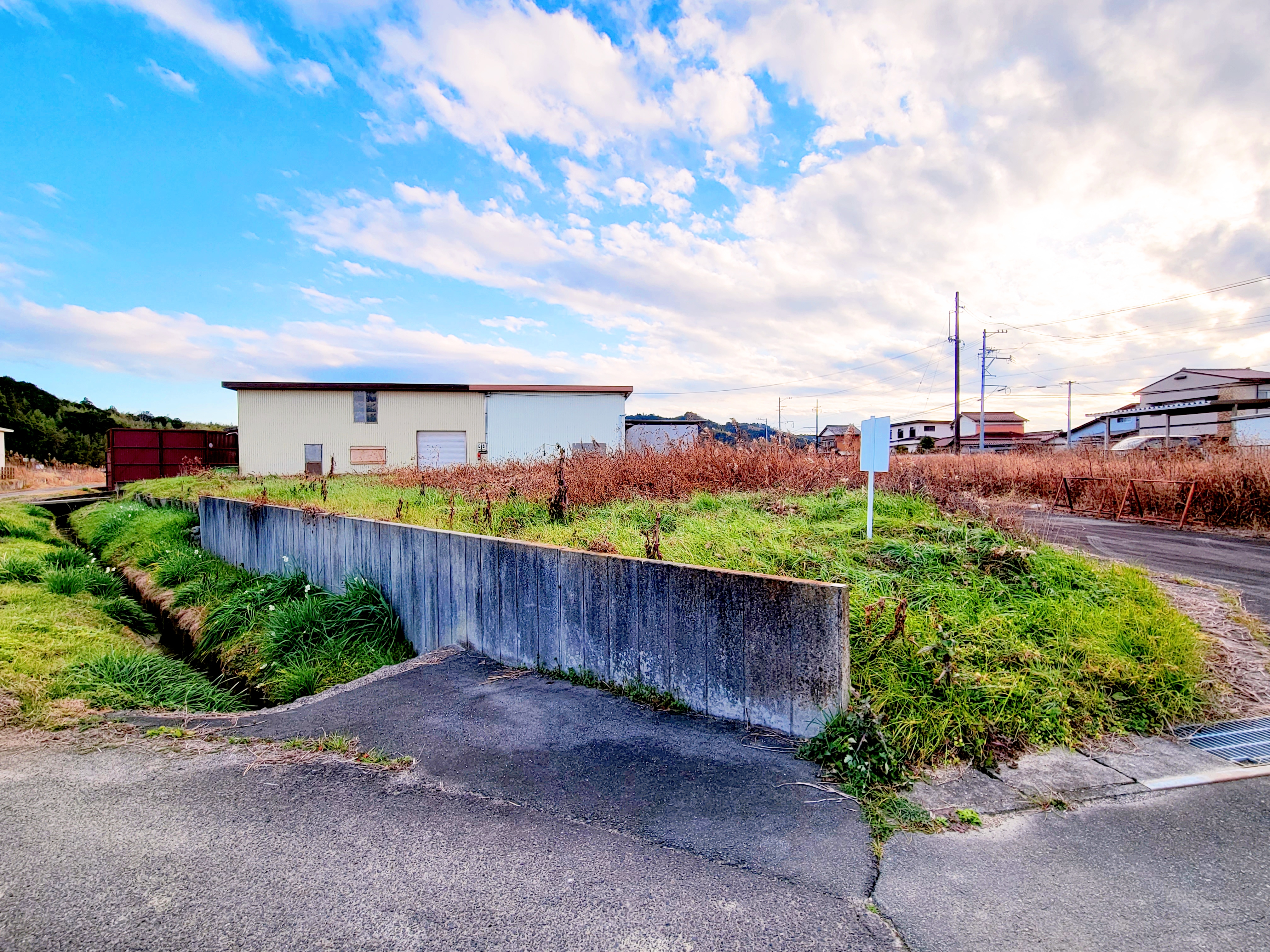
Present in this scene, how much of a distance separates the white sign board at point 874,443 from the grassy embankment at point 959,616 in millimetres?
639

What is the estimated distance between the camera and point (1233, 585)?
6.06 m

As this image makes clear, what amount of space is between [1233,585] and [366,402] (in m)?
23.6

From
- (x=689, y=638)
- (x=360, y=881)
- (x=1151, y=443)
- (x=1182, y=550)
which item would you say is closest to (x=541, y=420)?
(x=1182, y=550)

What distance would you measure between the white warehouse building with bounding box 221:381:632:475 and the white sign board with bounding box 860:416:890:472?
17.3 meters

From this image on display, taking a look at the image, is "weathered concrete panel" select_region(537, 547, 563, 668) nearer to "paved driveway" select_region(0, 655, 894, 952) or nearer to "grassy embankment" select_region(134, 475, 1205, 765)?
"grassy embankment" select_region(134, 475, 1205, 765)

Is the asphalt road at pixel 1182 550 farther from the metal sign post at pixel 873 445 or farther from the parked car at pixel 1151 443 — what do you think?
the parked car at pixel 1151 443

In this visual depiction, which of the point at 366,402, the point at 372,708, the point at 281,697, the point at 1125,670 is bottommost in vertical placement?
the point at 281,697

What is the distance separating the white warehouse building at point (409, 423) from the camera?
873 inches

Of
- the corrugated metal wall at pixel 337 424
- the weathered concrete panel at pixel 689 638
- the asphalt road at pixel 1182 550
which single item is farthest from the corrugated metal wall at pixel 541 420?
the weathered concrete panel at pixel 689 638

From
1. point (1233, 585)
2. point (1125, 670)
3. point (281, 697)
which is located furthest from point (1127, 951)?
point (1233, 585)

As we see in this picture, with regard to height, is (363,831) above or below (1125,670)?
below

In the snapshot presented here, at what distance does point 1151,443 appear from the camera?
22.5 metres

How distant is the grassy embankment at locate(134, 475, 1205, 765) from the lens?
3.13 m

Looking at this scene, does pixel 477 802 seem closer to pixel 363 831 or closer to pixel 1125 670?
pixel 363 831
